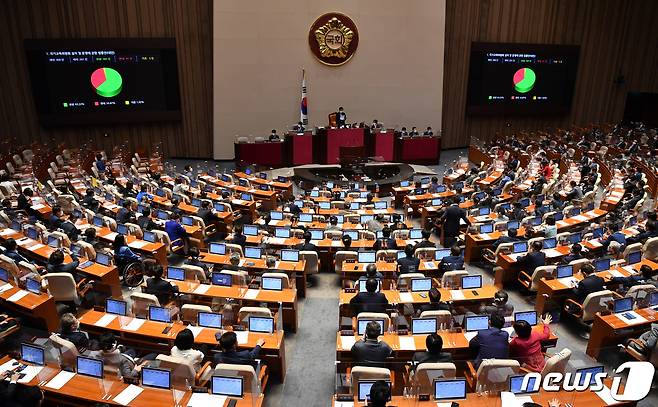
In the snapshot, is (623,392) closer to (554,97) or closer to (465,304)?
(465,304)

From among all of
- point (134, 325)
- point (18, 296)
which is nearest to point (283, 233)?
point (134, 325)

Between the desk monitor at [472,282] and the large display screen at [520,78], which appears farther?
the large display screen at [520,78]

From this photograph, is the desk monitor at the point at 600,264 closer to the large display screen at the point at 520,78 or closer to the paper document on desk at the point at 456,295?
the paper document on desk at the point at 456,295

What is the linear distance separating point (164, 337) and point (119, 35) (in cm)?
1771

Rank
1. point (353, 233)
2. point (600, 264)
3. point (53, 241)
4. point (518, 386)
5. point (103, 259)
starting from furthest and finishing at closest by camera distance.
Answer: point (353, 233), point (53, 241), point (103, 259), point (600, 264), point (518, 386)

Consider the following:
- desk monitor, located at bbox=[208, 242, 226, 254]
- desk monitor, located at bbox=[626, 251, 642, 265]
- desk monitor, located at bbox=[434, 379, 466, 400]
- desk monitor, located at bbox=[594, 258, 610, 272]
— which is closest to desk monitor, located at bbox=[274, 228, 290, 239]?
desk monitor, located at bbox=[208, 242, 226, 254]

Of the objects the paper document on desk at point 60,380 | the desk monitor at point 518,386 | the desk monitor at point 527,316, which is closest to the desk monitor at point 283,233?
Result: the desk monitor at point 527,316

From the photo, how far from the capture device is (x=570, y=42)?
84.6 feet

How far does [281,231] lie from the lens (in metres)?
11.5

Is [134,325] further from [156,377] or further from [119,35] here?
[119,35]

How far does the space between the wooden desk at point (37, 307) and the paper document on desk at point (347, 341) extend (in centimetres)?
505

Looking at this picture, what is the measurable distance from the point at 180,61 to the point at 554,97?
1899cm

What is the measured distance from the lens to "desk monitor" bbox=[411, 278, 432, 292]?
339 inches

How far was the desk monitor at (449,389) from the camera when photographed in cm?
575
